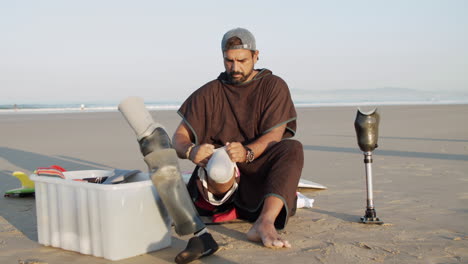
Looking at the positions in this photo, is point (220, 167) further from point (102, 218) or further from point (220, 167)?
point (102, 218)

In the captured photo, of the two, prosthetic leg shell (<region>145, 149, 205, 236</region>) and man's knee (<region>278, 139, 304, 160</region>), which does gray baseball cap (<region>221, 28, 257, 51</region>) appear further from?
prosthetic leg shell (<region>145, 149, 205, 236</region>)

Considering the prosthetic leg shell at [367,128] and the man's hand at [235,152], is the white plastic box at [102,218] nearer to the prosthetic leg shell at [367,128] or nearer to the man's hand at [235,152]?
the man's hand at [235,152]

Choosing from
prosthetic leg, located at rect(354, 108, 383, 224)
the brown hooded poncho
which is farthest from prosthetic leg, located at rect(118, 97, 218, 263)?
prosthetic leg, located at rect(354, 108, 383, 224)

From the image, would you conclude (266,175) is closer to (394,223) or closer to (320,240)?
(320,240)

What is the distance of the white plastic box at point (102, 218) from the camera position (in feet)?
8.82

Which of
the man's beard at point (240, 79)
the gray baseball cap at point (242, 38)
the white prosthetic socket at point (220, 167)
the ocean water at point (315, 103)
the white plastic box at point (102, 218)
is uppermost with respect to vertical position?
the gray baseball cap at point (242, 38)

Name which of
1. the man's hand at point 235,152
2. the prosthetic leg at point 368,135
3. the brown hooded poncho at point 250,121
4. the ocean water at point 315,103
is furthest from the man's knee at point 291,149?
the ocean water at point 315,103

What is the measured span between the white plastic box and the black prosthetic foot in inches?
12.0

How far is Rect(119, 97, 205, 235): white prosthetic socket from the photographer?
2.64 metres

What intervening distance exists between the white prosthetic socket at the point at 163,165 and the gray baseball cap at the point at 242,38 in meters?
1.08

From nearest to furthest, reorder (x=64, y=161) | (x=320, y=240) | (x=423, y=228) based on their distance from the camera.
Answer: (x=320, y=240)
(x=423, y=228)
(x=64, y=161)

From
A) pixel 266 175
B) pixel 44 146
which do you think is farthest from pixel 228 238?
pixel 44 146

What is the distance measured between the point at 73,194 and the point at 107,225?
31 cm

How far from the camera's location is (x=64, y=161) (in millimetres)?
7629
